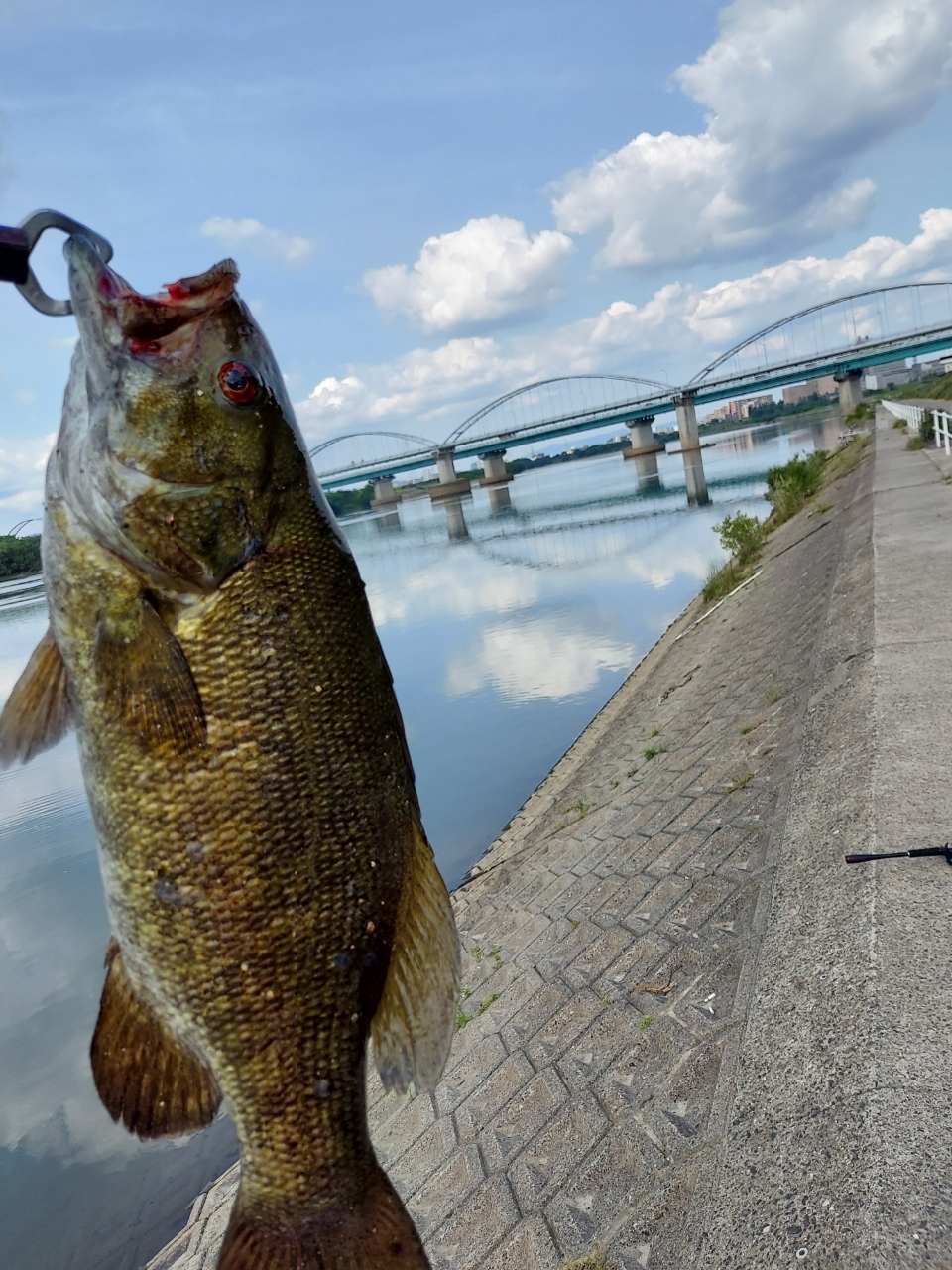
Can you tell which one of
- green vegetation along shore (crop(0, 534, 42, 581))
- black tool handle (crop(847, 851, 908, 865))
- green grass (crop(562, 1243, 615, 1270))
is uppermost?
green vegetation along shore (crop(0, 534, 42, 581))

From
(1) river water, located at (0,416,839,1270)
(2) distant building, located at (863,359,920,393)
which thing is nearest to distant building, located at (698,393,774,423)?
(2) distant building, located at (863,359,920,393)

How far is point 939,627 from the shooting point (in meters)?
5.73

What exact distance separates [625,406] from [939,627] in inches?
3130

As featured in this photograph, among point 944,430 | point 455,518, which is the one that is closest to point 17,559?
point 944,430

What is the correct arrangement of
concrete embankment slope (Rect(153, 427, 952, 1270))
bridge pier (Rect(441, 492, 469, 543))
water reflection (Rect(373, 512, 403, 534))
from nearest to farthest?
concrete embankment slope (Rect(153, 427, 952, 1270)), bridge pier (Rect(441, 492, 469, 543)), water reflection (Rect(373, 512, 403, 534))

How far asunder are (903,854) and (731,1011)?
3.66 feet

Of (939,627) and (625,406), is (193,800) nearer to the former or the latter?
(939,627)

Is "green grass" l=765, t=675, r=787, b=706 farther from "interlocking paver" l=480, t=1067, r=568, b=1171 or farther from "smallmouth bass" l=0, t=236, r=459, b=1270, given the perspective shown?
"smallmouth bass" l=0, t=236, r=459, b=1270

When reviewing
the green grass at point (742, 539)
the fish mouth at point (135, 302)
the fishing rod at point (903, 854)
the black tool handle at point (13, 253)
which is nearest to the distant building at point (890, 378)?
the green grass at point (742, 539)

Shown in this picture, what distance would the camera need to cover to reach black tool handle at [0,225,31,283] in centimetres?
158

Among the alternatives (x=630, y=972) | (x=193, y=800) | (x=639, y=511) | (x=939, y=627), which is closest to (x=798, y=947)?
(x=630, y=972)

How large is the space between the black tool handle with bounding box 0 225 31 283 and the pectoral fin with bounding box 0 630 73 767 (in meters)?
0.69

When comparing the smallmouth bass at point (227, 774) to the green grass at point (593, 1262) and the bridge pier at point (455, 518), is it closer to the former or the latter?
the green grass at point (593, 1262)

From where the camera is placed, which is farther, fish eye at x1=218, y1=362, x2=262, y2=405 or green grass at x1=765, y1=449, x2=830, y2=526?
green grass at x1=765, y1=449, x2=830, y2=526
